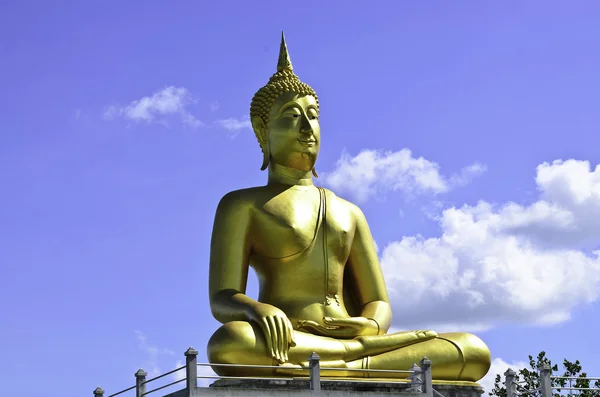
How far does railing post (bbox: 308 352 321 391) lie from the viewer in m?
15.7

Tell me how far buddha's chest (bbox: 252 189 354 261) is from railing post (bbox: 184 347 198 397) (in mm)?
3534

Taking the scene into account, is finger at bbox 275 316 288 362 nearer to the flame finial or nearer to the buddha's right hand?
the buddha's right hand

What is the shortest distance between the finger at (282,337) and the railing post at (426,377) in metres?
1.98

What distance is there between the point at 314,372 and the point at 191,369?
1.72 m

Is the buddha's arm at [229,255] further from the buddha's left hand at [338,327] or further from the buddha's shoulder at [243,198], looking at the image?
the buddha's left hand at [338,327]

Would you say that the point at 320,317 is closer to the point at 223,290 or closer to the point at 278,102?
the point at 223,290

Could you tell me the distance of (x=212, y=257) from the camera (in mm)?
18375

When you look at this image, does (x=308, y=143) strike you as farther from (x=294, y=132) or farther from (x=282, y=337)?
(x=282, y=337)

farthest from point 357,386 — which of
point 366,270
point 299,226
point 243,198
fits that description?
point 243,198

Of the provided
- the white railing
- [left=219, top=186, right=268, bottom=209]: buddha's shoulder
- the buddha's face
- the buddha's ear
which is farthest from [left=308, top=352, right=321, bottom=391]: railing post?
the buddha's ear

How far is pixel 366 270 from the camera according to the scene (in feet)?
62.8

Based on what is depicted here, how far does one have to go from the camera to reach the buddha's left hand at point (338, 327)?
58.0 ft

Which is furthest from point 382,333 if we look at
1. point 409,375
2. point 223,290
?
point 223,290

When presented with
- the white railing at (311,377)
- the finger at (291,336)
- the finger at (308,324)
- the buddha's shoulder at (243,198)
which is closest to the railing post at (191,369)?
the white railing at (311,377)
